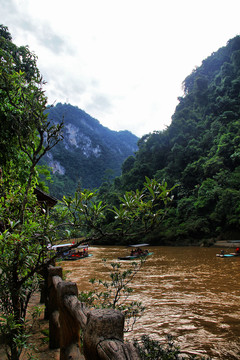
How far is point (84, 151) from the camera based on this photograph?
114125mm

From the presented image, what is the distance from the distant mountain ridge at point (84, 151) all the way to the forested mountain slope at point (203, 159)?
43.6 m

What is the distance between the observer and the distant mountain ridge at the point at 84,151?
95750mm

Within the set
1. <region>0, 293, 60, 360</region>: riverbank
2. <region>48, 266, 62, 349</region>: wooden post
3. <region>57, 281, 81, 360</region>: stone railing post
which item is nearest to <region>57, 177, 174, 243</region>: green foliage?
<region>57, 281, 81, 360</region>: stone railing post

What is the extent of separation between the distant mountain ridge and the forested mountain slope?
43.6 meters

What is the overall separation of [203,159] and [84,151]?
88.4 m

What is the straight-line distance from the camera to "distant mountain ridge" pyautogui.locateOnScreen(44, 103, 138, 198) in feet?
314

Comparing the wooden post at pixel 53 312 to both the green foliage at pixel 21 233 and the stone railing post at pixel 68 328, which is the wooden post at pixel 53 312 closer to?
the green foliage at pixel 21 233

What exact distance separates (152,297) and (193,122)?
3643 cm

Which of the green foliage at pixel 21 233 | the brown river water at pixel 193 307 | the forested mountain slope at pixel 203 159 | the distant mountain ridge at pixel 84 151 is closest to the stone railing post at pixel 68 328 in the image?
the green foliage at pixel 21 233

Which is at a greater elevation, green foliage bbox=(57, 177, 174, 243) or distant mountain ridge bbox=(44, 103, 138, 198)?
distant mountain ridge bbox=(44, 103, 138, 198)

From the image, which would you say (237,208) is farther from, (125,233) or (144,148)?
(144,148)

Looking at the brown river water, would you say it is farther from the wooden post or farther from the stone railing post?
the stone railing post

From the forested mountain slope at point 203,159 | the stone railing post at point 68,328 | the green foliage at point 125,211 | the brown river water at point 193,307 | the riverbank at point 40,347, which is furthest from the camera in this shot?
the forested mountain slope at point 203,159

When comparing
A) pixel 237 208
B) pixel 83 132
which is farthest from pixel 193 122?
pixel 83 132
